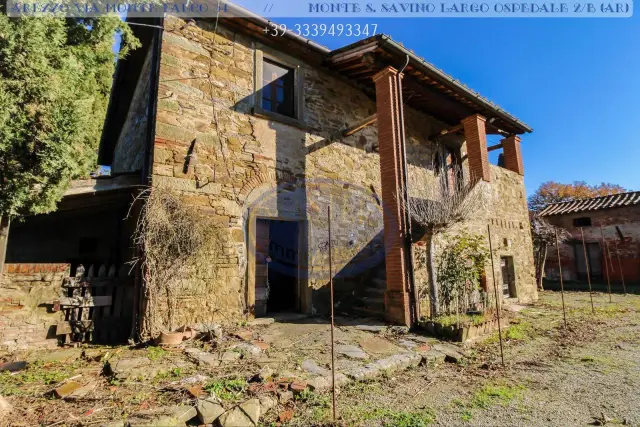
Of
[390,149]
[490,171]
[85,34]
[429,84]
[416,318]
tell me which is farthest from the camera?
[490,171]

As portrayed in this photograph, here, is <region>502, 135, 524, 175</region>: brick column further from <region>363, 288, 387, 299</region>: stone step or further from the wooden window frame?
the wooden window frame

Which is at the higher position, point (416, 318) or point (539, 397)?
point (416, 318)

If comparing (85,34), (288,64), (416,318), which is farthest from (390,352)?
(288,64)

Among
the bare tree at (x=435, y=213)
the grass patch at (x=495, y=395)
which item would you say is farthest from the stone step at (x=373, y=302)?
the grass patch at (x=495, y=395)

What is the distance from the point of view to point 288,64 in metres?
7.33

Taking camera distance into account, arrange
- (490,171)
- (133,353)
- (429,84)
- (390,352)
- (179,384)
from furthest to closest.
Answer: (490,171) < (429,84) < (390,352) < (133,353) < (179,384)

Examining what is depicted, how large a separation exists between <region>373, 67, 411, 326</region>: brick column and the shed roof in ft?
49.4

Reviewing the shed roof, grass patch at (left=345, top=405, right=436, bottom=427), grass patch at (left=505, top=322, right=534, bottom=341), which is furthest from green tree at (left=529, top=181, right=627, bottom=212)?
grass patch at (left=345, top=405, right=436, bottom=427)

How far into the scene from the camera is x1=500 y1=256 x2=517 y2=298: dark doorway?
33.1ft

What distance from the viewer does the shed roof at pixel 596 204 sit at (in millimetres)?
15047

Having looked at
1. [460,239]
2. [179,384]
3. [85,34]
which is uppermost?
[85,34]

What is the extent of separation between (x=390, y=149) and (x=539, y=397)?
4.70 m

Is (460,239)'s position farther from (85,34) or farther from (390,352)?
(85,34)

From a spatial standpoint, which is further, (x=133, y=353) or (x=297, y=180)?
(x=297, y=180)
